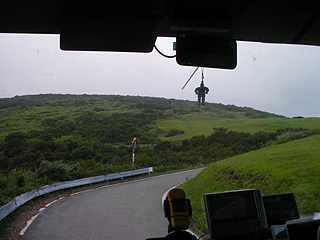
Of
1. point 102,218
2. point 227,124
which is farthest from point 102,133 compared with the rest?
point 102,218

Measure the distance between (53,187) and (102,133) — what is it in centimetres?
655

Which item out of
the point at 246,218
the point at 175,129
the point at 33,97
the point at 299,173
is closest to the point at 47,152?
the point at 33,97

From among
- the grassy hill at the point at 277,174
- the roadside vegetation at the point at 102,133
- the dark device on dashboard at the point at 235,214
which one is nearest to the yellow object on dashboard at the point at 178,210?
the dark device on dashboard at the point at 235,214

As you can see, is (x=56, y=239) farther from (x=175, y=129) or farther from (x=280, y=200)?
(x=175, y=129)

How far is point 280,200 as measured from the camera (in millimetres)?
2883

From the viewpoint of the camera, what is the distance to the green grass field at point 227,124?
835 cm

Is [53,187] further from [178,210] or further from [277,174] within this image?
[178,210]

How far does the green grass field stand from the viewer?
8.35 m

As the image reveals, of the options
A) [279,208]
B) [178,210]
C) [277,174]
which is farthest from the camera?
[277,174]

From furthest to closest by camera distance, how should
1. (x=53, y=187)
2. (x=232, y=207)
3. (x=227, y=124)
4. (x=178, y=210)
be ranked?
(x=227, y=124)
(x=53, y=187)
(x=232, y=207)
(x=178, y=210)

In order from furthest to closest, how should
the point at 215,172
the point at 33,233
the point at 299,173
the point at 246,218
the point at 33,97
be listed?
the point at 33,97 → the point at 215,172 → the point at 33,233 → the point at 299,173 → the point at 246,218

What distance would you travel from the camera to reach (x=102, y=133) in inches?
719

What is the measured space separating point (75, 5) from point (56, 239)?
508cm

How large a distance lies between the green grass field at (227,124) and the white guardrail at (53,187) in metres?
3.25
